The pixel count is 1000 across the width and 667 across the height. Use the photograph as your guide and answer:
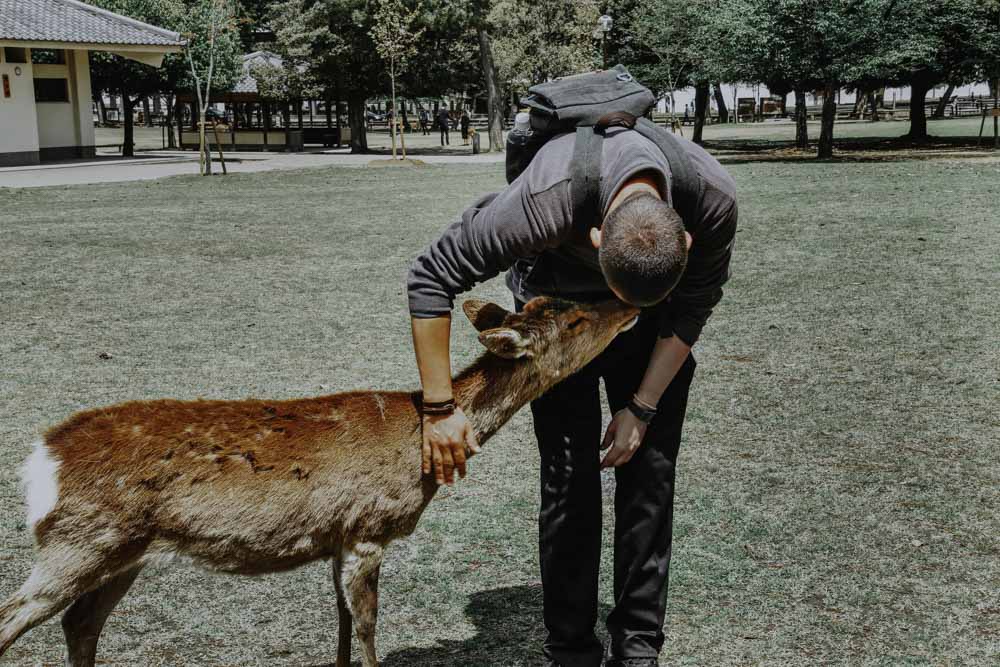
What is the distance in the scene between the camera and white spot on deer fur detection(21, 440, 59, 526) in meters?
2.94

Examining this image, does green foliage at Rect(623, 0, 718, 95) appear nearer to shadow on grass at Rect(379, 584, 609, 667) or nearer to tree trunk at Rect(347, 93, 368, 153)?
tree trunk at Rect(347, 93, 368, 153)

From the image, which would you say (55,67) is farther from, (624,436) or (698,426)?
(624,436)

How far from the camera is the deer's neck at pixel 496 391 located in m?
3.24

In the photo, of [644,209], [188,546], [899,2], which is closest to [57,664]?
[188,546]

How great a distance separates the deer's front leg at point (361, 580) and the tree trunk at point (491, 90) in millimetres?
36744

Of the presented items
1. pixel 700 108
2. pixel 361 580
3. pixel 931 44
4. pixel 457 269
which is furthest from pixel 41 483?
pixel 700 108

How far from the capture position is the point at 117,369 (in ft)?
24.5

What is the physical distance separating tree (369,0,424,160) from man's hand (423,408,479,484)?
3294 cm

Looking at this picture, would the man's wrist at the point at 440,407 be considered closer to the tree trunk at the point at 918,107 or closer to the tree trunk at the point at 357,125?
the tree trunk at the point at 918,107

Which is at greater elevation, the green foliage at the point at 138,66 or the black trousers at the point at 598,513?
the green foliage at the point at 138,66

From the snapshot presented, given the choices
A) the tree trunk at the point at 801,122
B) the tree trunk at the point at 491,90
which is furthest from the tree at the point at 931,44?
the tree trunk at the point at 491,90

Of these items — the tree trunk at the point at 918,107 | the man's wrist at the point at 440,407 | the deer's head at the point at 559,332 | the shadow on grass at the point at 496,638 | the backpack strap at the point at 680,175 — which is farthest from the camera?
the tree trunk at the point at 918,107

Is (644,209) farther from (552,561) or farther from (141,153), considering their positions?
(141,153)

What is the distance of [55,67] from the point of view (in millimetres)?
35188
